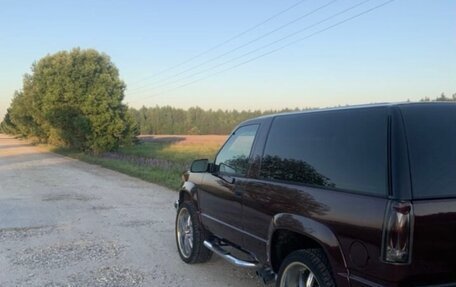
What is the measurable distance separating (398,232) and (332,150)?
941 millimetres

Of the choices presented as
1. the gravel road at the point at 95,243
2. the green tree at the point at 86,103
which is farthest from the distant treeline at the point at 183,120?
the gravel road at the point at 95,243

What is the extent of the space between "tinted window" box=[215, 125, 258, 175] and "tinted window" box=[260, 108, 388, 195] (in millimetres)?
404

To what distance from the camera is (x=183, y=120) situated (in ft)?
468

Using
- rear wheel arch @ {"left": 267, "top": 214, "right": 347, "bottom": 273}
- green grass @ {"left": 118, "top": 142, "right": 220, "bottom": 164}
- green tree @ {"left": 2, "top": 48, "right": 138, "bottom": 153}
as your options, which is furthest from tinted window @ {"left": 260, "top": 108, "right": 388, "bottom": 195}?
green tree @ {"left": 2, "top": 48, "right": 138, "bottom": 153}

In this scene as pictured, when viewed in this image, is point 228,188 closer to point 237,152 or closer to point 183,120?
point 237,152

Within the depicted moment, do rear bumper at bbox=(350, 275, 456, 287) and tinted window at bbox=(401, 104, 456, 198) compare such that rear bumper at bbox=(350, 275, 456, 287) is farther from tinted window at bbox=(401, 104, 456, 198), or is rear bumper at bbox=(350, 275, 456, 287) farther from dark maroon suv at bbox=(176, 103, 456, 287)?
tinted window at bbox=(401, 104, 456, 198)

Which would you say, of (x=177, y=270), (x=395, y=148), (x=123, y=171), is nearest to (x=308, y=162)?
(x=395, y=148)

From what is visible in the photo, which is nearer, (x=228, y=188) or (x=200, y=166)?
(x=228, y=188)

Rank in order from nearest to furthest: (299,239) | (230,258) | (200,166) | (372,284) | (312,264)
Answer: (372,284) → (312,264) → (299,239) → (230,258) → (200,166)

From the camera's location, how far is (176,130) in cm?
13825

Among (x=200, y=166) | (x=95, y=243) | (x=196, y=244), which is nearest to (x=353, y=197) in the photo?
(x=200, y=166)

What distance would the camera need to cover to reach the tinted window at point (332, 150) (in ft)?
10.8

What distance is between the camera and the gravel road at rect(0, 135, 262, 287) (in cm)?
576

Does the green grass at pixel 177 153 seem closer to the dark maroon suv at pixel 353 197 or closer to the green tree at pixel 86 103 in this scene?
the green tree at pixel 86 103
